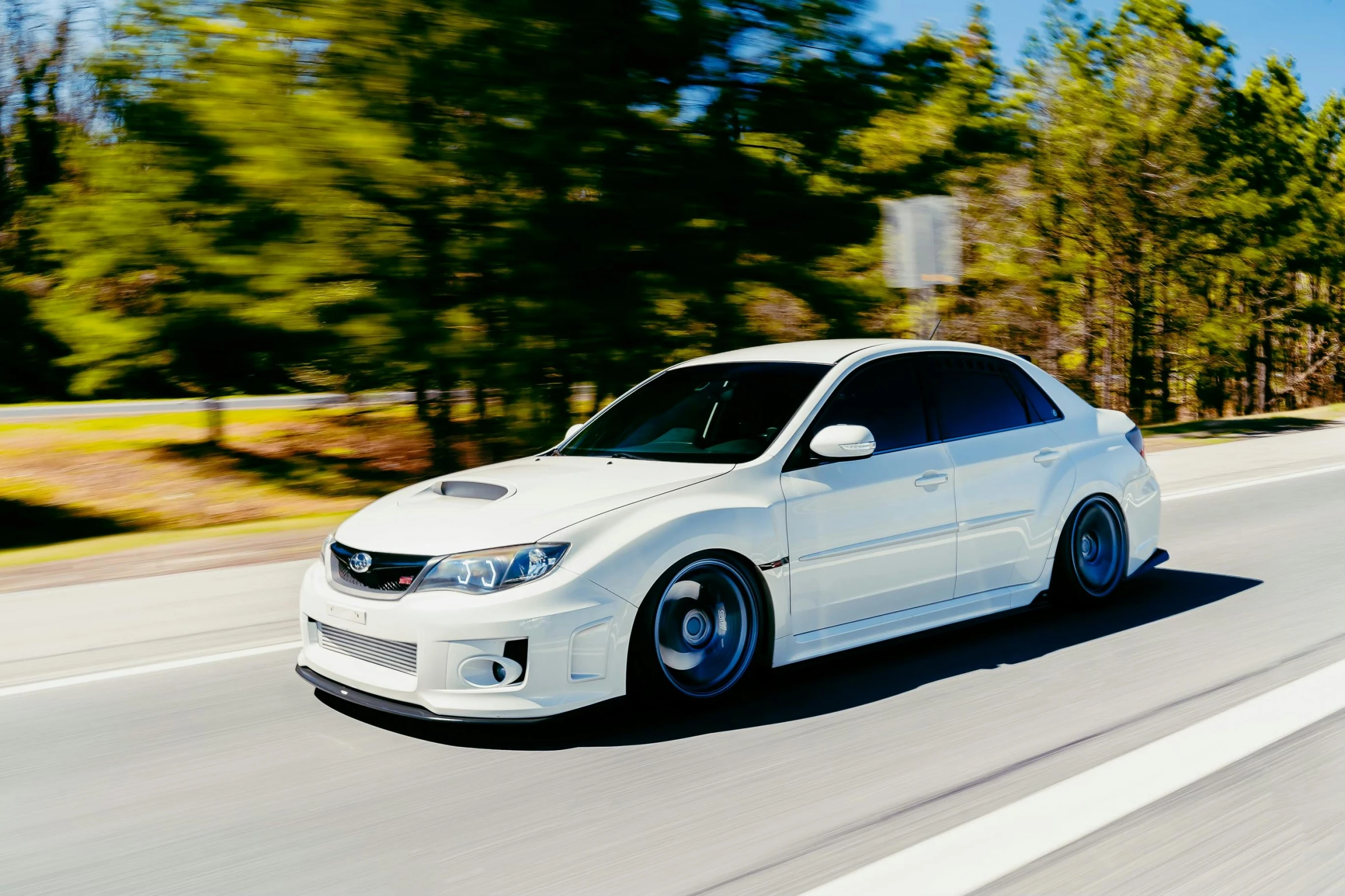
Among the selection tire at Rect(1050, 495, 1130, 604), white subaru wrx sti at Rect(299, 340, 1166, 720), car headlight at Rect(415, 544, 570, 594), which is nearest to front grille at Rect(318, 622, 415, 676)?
white subaru wrx sti at Rect(299, 340, 1166, 720)

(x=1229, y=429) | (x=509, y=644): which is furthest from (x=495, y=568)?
(x=1229, y=429)

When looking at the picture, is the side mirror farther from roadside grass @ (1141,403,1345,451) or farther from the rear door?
roadside grass @ (1141,403,1345,451)

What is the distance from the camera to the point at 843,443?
5574 mm

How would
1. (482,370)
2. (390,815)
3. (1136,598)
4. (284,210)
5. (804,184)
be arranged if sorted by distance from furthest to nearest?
(804,184), (482,370), (284,210), (1136,598), (390,815)

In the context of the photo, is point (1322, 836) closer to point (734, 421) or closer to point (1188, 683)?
point (1188, 683)

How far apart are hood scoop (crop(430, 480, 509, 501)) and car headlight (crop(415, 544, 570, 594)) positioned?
558 mm

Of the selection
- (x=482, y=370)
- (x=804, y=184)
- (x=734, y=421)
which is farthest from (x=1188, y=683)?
(x=804, y=184)

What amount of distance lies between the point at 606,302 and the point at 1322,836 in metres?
11.4

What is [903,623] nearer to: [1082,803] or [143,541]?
[1082,803]

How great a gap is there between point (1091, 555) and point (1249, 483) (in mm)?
7275

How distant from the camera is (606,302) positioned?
1449 cm

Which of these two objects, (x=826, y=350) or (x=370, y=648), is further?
(x=826, y=350)

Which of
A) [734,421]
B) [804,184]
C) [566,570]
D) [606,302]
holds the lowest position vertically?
[566,570]

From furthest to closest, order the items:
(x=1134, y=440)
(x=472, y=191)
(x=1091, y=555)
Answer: (x=472, y=191) → (x=1134, y=440) → (x=1091, y=555)
